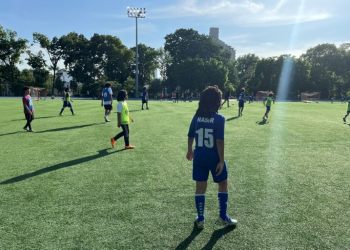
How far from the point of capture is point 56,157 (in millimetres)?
6926

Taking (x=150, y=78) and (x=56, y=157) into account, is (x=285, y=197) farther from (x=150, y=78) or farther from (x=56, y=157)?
(x=150, y=78)

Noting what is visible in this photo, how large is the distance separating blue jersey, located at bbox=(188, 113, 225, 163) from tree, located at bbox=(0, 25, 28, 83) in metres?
75.6

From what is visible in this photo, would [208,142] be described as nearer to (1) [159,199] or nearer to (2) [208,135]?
(2) [208,135]

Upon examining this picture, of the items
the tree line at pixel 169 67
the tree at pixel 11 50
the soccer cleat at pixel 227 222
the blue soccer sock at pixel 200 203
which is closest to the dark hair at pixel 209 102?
the blue soccer sock at pixel 200 203

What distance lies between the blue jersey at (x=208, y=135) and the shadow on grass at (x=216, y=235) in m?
1.00

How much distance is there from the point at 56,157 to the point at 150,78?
230 ft

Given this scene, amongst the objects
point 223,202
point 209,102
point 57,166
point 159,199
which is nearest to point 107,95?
point 57,166

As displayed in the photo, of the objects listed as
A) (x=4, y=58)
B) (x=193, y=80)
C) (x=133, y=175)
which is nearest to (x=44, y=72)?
(x=4, y=58)

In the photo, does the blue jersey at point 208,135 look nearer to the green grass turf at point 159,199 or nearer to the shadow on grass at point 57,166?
the green grass turf at point 159,199

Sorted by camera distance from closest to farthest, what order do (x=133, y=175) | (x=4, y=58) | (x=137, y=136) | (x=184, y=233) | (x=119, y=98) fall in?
(x=184, y=233), (x=133, y=175), (x=119, y=98), (x=137, y=136), (x=4, y=58)

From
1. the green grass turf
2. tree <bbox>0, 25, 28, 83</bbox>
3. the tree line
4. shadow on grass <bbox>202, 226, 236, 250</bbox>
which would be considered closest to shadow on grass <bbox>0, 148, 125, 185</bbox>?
the green grass turf

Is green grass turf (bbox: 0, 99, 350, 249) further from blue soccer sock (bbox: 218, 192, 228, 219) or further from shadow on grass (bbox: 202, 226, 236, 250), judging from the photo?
blue soccer sock (bbox: 218, 192, 228, 219)

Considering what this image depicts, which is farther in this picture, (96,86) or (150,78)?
(150,78)

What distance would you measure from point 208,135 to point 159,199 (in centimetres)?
173
